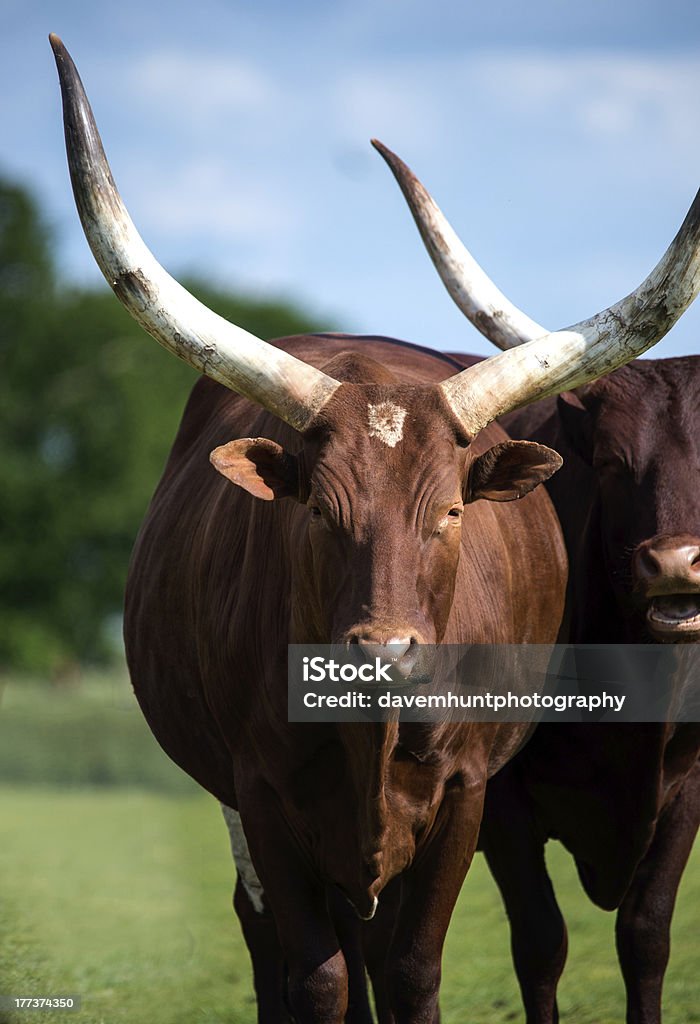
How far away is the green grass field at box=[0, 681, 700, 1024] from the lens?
6.15 m

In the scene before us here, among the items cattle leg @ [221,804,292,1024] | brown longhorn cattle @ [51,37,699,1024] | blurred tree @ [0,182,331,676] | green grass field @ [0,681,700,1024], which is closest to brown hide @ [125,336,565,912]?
brown longhorn cattle @ [51,37,699,1024]

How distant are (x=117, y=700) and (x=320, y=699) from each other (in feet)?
68.5

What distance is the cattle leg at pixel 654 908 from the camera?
514 cm

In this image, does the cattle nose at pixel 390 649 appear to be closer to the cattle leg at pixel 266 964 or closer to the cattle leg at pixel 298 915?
the cattle leg at pixel 298 915

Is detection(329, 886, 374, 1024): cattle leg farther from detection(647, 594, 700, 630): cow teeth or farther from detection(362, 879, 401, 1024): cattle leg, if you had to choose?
detection(647, 594, 700, 630): cow teeth

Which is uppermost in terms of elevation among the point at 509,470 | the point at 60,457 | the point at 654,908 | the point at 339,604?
the point at 60,457

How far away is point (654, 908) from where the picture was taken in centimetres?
521

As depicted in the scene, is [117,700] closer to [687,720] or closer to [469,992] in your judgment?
[469,992]

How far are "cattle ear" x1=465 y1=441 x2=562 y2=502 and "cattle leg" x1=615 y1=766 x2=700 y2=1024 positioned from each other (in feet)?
6.04

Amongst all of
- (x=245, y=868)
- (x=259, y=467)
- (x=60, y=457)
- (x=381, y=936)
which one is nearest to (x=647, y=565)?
(x=259, y=467)

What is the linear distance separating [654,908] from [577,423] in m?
1.74

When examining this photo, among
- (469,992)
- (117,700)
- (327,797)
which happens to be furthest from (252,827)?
(117,700)

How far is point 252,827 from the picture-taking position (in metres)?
4.20

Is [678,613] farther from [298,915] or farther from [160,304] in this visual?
[160,304]
